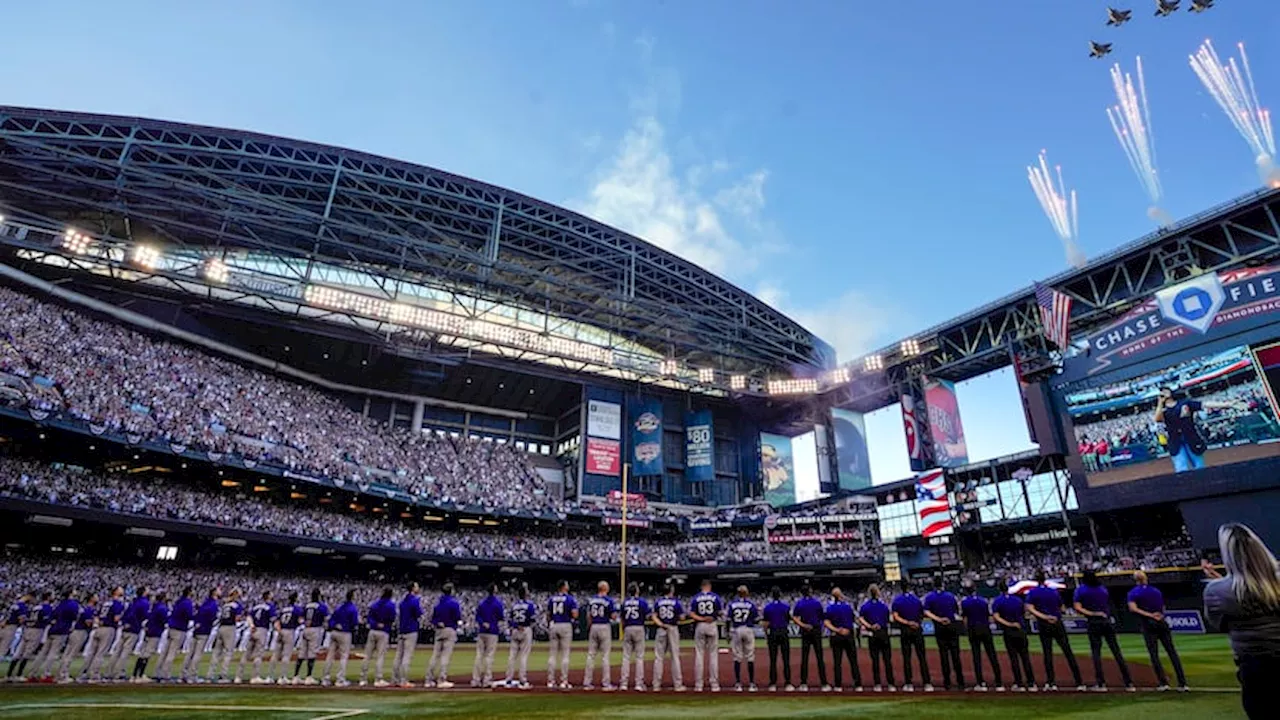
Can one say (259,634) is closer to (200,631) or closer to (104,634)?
(200,631)

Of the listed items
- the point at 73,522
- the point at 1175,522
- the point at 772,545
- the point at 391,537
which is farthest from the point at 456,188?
the point at 1175,522

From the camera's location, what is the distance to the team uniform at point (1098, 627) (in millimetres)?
10523

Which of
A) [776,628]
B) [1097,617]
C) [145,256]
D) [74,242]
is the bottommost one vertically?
[776,628]

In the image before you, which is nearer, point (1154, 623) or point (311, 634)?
point (1154, 623)

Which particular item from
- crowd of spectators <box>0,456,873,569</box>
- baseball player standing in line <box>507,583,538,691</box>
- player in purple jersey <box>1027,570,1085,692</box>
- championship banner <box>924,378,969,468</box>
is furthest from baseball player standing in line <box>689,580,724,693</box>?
championship banner <box>924,378,969,468</box>

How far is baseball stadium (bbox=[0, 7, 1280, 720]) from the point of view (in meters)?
12.3

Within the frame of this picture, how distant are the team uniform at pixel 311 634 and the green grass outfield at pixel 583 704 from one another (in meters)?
1.36

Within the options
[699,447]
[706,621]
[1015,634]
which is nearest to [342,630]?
[706,621]

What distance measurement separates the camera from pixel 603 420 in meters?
60.7

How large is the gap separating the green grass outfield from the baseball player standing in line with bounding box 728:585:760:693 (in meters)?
1.41

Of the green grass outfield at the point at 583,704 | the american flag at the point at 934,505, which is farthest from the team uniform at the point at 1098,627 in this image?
the american flag at the point at 934,505

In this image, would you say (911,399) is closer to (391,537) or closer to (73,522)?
(391,537)

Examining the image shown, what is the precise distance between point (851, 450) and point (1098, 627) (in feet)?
172

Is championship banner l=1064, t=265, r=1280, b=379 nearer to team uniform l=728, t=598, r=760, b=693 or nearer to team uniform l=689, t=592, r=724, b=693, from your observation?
team uniform l=728, t=598, r=760, b=693
